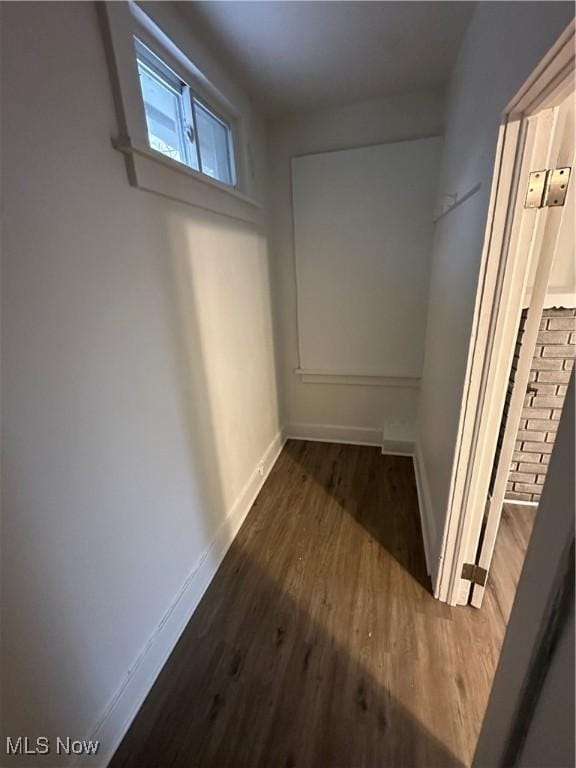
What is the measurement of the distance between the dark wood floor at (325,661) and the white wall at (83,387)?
19cm

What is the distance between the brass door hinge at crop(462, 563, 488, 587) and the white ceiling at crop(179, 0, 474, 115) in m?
2.18

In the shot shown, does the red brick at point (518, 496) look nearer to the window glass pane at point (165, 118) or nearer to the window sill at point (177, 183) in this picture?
the window sill at point (177, 183)

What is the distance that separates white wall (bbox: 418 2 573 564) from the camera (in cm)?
83

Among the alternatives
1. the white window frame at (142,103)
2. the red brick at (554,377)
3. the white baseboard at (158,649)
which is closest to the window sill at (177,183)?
the white window frame at (142,103)

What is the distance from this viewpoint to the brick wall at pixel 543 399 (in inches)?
65.7

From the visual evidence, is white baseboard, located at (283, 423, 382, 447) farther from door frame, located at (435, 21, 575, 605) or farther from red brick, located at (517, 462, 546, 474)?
door frame, located at (435, 21, 575, 605)

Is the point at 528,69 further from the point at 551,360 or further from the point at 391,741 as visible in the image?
the point at 391,741

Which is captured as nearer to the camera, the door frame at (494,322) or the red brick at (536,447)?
the door frame at (494,322)

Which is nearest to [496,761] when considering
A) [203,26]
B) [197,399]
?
[197,399]

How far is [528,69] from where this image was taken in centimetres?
78

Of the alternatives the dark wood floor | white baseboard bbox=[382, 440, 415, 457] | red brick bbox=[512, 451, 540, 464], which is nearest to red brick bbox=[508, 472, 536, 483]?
red brick bbox=[512, 451, 540, 464]

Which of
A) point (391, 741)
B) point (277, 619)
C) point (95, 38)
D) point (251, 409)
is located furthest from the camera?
point (251, 409)

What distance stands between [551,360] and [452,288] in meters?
0.71

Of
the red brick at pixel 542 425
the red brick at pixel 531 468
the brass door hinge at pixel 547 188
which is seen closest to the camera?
the brass door hinge at pixel 547 188
